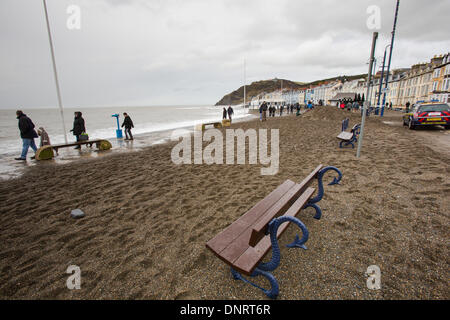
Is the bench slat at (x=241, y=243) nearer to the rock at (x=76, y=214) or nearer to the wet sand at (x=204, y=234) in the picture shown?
the wet sand at (x=204, y=234)

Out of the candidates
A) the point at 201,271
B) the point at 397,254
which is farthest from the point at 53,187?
the point at 397,254

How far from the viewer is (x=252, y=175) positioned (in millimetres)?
5727

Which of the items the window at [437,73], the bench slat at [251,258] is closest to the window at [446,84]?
the window at [437,73]

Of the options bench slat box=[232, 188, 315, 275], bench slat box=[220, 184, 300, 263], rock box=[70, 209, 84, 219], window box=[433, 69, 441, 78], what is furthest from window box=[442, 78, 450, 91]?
rock box=[70, 209, 84, 219]

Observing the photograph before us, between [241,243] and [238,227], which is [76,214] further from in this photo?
[241,243]

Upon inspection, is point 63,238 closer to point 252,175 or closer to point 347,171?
point 252,175

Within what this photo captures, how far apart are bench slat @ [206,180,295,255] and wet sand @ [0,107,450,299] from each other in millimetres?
480

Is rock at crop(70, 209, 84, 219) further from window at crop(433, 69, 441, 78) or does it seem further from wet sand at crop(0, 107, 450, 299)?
window at crop(433, 69, 441, 78)

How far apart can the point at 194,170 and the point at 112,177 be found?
8.01 ft

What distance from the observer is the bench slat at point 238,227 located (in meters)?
2.23

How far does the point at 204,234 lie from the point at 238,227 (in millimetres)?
891

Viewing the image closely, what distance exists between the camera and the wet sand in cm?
227

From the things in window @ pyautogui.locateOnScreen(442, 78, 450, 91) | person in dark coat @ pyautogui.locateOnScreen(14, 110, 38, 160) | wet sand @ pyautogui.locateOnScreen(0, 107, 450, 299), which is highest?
window @ pyautogui.locateOnScreen(442, 78, 450, 91)

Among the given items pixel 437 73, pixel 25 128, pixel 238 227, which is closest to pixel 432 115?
pixel 238 227
